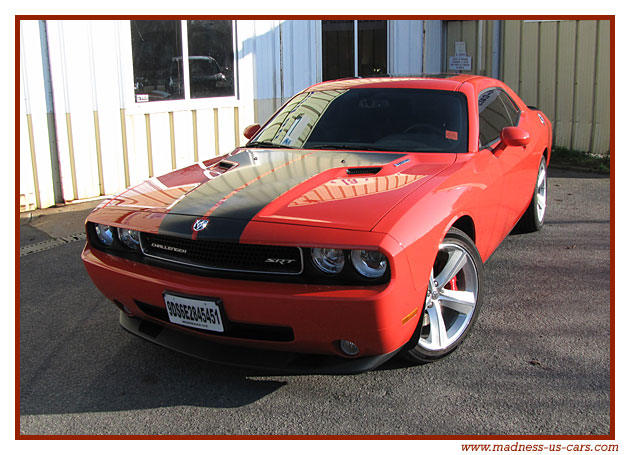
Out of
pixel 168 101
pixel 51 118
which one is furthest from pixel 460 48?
pixel 51 118

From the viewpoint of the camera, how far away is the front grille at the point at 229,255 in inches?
114

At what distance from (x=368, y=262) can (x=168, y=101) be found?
5888 mm

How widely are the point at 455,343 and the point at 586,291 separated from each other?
1.48m

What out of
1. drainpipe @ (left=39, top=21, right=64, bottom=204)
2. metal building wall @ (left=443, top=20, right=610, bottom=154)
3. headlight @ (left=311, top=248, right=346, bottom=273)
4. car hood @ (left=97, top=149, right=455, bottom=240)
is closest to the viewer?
headlight @ (left=311, top=248, right=346, bottom=273)

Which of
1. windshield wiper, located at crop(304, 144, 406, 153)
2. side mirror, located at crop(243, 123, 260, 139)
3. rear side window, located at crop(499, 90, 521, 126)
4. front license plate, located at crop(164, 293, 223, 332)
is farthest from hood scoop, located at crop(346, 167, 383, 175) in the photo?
rear side window, located at crop(499, 90, 521, 126)

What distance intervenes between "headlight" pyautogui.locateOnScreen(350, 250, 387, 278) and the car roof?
2.07m

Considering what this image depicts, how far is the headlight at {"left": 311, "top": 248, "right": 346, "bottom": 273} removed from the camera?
2860 mm

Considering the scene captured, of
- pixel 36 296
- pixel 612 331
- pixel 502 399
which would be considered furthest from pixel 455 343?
pixel 36 296

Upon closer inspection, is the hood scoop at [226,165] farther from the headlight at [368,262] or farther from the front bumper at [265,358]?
the headlight at [368,262]

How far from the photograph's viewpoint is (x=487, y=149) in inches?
165

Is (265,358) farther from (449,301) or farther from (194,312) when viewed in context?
(449,301)

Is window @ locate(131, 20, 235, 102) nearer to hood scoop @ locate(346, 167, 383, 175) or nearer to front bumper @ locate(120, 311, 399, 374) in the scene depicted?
hood scoop @ locate(346, 167, 383, 175)

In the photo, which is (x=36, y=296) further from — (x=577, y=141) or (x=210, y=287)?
(x=577, y=141)

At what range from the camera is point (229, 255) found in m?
3.00
